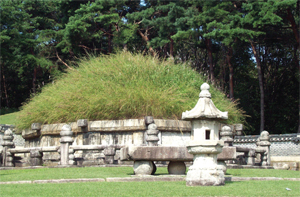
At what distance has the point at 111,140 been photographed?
42.1 feet

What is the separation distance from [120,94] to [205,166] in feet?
22.3

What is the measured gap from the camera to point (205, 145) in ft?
22.7

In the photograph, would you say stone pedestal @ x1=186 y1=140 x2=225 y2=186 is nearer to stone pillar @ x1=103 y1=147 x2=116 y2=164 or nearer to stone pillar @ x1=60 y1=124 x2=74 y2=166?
stone pillar @ x1=103 y1=147 x2=116 y2=164

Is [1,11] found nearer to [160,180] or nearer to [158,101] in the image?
[158,101]

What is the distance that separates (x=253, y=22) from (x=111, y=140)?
1249 cm

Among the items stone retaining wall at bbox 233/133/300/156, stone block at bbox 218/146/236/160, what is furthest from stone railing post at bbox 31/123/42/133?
stone retaining wall at bbox 233/133/300/156

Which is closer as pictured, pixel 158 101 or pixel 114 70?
pixel 158 101

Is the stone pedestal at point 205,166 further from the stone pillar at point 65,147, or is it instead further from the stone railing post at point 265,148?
the stone railing post at point 265,148

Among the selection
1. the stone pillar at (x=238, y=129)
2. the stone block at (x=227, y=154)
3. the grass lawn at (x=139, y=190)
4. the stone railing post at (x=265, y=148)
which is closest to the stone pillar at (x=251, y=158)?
the stone railing post at (x=265, y=148)

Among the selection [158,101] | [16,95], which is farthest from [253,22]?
[16,95]

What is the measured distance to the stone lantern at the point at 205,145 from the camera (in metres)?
6.81

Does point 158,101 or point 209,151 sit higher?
point 158,101

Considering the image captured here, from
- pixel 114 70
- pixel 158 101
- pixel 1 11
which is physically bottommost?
pixel 158 101

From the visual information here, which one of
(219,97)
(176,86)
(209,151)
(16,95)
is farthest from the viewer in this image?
(16,95)
